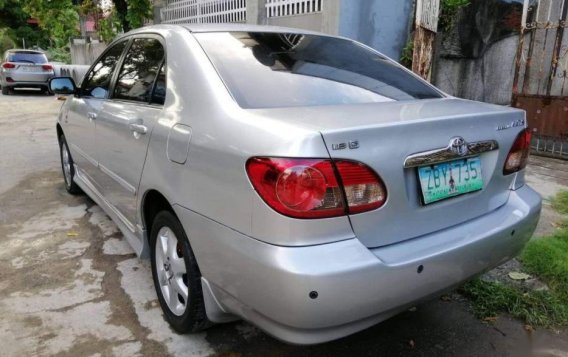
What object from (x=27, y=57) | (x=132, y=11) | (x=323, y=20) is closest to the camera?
(x=323, y=20)

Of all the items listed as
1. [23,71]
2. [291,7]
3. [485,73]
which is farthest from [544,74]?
[23,71]

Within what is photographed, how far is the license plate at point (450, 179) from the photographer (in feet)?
6.48

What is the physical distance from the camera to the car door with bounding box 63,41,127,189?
354cm

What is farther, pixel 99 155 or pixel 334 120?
pixel 99 155

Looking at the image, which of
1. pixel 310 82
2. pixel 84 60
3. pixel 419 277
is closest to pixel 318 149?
pixel 419 277

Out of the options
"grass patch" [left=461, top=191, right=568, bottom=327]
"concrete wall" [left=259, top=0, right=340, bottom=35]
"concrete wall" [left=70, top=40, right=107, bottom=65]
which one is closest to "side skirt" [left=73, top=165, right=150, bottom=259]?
"grass patch" [left=461, top=191, right=568, bottom=327]

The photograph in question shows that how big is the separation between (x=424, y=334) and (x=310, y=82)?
4.80 ft

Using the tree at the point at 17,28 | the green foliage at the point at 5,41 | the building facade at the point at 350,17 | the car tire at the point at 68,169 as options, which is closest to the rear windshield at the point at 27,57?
the building facade at the point at 350,17

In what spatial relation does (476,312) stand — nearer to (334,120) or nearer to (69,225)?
(334,120)

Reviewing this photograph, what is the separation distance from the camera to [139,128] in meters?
2.67

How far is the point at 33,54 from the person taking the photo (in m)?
17.4

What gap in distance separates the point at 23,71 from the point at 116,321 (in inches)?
661

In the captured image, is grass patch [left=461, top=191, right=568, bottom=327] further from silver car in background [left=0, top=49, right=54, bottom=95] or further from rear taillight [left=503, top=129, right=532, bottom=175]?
silver car in background [left=0, top=49, right=54, bottom=95]

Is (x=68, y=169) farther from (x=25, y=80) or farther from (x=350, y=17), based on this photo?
(x=25, y=80)
